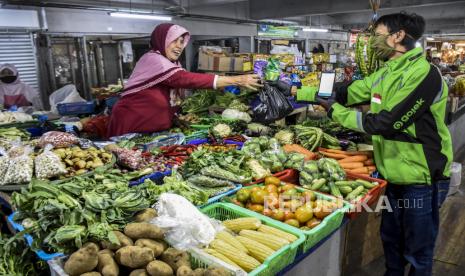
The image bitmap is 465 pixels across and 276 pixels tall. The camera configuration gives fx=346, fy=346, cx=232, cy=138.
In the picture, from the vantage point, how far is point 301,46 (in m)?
15.0

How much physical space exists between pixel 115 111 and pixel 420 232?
3.13 meters

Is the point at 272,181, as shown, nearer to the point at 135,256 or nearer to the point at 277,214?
the point at 277,214

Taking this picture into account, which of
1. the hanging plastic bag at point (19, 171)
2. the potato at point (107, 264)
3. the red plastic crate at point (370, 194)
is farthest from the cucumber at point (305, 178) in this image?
the hanging plastic bag at point (19, 171)

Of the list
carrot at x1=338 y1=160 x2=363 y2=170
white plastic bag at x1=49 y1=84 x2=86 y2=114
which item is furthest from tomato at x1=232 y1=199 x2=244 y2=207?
white plastic bag at x1=49 y1=84 x2=86 y2=114

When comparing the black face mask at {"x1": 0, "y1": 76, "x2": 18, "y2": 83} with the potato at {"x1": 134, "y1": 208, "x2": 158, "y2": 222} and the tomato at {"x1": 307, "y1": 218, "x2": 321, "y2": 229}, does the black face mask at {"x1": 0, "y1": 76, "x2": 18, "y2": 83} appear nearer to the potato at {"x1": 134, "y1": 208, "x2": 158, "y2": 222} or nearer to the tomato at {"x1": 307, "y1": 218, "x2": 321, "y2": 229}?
the potato at {"x1": 134, "y1": 208, "x2": 158, "y2": 222}

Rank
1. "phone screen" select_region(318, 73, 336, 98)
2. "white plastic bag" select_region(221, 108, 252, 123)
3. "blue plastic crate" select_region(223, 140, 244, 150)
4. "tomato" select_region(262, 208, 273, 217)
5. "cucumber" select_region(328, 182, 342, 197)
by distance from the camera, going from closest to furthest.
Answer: "tomato" select_region(262, 208, 273, 217) < "cucumber" select_region(328, 182, 342, 197) < "phone screen" select_region(318, 73, 336, 98) < "blue plastic crate" select_region(223, 140, 244, 150) < "white plastic bag" select_region(221, 108, 252, 123)

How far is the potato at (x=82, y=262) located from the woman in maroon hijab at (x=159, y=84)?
2.17 m

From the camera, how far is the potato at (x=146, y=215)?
184cm

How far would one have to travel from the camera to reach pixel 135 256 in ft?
4.98

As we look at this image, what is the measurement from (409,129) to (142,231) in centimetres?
198

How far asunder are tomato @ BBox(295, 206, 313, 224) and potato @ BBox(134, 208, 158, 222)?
0.91m

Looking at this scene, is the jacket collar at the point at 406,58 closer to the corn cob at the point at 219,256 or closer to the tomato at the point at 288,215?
the tomato at the point at 288,215

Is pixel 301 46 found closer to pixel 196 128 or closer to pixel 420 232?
pixel 196 128

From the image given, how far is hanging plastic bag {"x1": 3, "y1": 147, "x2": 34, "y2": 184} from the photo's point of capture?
2.36 m
